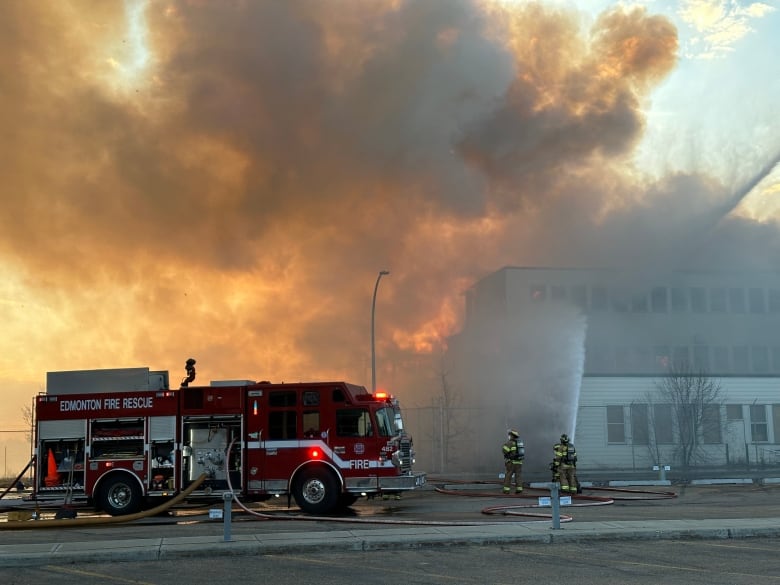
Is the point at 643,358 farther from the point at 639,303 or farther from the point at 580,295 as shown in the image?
the point at 580,295

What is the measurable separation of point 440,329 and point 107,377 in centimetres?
2618

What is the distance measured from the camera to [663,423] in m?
39.8

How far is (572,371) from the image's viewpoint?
3712 centimetres

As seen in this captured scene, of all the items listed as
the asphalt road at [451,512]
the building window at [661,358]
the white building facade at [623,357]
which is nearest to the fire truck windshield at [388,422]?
the asphalt road at [451,512]

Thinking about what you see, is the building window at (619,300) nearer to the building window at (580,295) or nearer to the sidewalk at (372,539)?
the building window at (580,295)

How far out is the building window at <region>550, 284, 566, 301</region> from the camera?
41219 mm

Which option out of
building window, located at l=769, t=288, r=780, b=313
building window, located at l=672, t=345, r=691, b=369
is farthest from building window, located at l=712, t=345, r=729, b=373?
building window, located at l=769, t=288, r=780, b=313

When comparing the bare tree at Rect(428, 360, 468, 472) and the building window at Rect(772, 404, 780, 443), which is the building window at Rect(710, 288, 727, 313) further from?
the bare tree at Rect(428, 360, 468, 472)

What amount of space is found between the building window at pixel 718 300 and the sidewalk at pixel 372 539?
103 ft

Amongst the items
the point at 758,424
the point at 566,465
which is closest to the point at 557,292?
the point at 758,424

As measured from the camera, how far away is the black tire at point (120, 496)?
18.3m

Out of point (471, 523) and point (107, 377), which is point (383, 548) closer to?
point (471, 523)

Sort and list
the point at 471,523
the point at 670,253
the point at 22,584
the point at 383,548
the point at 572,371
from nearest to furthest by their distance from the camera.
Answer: the point at 22,584
the point at 383,548
the point at 471,523
the point at 572,371
the point at 670,253

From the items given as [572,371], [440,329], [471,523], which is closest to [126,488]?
[471,523]
